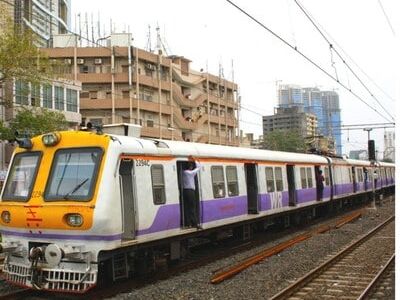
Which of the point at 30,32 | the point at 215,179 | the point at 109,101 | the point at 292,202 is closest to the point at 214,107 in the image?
the point at 109,101

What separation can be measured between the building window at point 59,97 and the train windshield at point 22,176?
3633 cm

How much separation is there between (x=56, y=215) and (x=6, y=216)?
1357 mm

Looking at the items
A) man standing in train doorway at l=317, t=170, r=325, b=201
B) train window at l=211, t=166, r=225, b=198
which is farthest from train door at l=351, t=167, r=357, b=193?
train window at l=211, t=166, r=225, b=198

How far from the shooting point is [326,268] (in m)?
11.2

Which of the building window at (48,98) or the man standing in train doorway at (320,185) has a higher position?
the building window at (48,98)

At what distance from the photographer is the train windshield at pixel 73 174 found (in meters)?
8.62

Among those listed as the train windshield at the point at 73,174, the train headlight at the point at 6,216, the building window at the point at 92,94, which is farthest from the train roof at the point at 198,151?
the building window at the point at 92,94

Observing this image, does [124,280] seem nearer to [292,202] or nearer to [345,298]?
[345,298]

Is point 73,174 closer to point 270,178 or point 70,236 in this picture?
point 70,236

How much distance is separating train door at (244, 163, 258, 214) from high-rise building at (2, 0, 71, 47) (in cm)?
4826

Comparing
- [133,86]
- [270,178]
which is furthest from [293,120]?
[270,178]

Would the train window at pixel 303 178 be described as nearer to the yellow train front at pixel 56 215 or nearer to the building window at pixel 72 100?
the yellow train front at pixel 56 215

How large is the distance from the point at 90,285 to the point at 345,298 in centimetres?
403

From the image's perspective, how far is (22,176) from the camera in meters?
9.54
